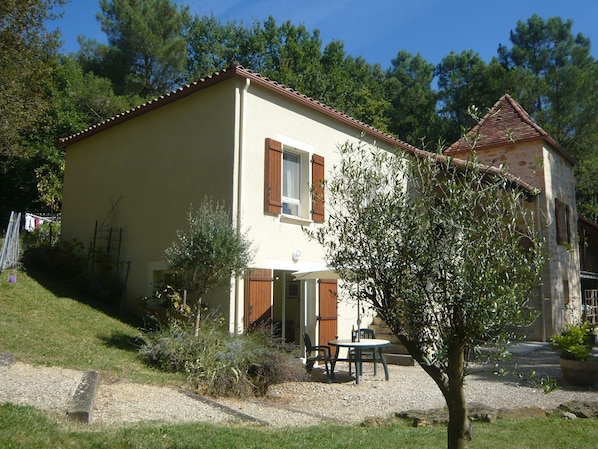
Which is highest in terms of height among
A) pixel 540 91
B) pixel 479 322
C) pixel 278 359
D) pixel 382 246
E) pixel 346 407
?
pixel 540 91

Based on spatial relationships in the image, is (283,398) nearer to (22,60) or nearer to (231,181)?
(231,181)

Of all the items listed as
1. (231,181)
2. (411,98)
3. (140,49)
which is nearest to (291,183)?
(231,181)

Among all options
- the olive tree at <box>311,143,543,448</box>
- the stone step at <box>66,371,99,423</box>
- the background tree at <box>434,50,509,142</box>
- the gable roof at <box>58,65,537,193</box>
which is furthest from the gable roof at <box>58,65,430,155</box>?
the background tree at <box>434,50,509,142</box>

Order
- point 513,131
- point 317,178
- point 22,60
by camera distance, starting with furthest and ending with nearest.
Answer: point 513,131
point 22,60
point 317,178

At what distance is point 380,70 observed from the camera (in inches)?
A: 1443

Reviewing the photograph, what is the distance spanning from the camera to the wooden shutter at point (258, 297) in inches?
390

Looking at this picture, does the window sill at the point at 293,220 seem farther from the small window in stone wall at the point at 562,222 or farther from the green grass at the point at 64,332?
the small window in stone wall at the point at 562,222

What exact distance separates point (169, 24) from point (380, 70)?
1510 centimetres

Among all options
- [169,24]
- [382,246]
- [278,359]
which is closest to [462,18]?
[382,246]

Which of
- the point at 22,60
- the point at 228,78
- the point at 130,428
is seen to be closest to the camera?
the point at 130,428

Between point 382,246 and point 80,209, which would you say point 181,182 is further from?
point 382,246

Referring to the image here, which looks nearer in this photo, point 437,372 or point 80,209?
point 437,372

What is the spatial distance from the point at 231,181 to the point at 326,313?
344cm

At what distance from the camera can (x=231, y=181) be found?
10156 millimetres
